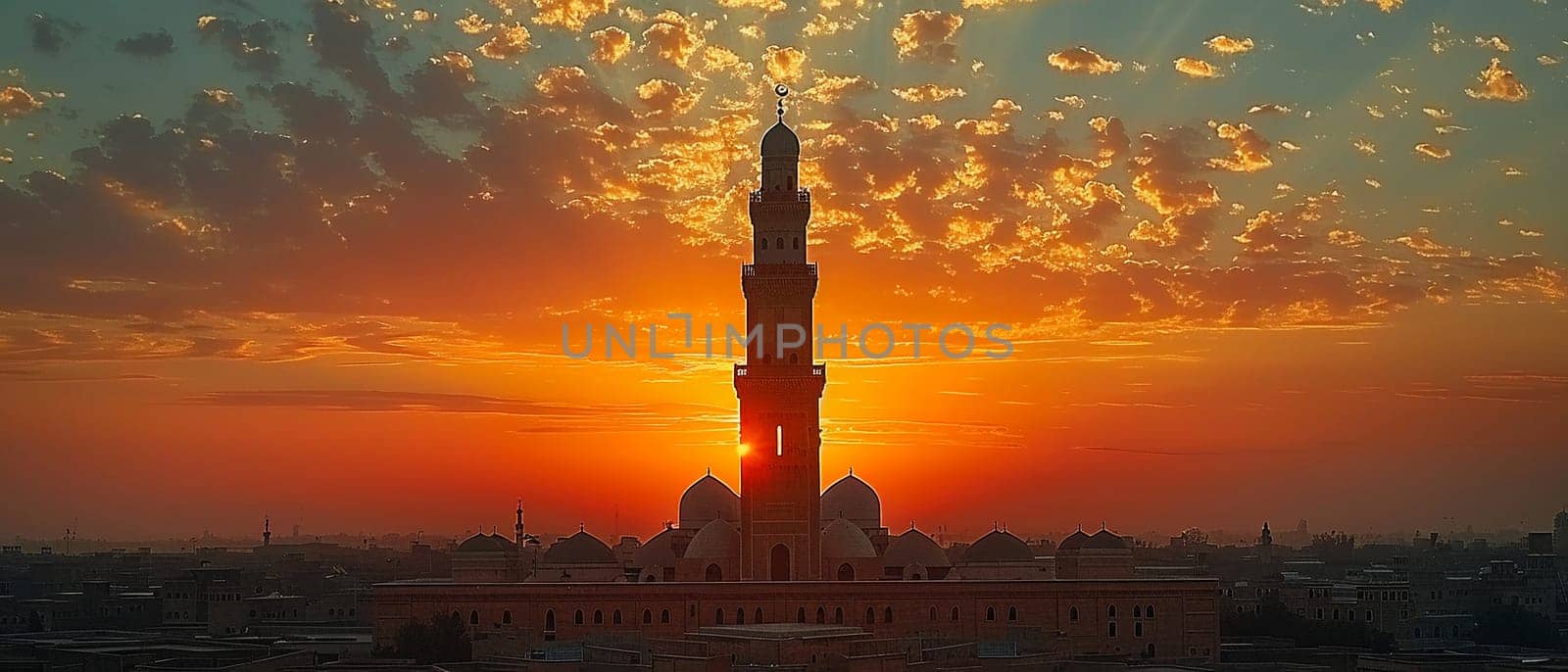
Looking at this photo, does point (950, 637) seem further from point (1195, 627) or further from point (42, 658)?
point (42, 658)

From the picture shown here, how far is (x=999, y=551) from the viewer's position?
65.0 metres

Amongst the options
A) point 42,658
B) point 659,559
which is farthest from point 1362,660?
point 42,658

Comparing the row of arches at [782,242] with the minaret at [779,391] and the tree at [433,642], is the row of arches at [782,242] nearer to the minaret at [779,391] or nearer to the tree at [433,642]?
the minaret at [779,391]

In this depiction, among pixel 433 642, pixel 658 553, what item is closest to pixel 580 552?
pixel 658 553

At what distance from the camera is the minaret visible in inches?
2359

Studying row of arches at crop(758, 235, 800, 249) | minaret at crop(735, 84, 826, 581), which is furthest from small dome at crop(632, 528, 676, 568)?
row of arches at crop(758, 235, 800, 249)

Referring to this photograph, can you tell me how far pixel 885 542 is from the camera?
66750mm

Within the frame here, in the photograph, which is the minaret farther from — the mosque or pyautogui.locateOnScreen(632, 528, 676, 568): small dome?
pyautogui.locateOnScreen(632, 528, 676, 568): small dome

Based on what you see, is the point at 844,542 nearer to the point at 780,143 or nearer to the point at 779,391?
the point at 779,391

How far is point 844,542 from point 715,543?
13.6ft

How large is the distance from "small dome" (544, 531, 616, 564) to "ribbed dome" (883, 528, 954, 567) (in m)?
9.83

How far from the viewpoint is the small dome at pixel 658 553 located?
63125 mm

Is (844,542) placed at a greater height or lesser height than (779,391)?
lesser

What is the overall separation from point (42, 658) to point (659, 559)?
19511 millimetres
